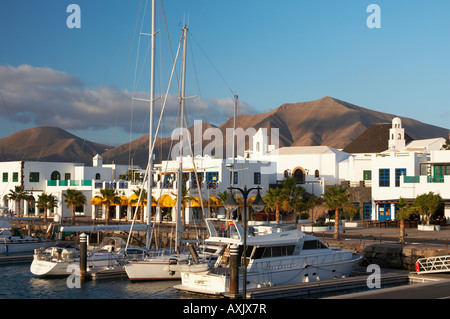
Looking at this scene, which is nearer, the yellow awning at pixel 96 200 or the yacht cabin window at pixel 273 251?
the yacht cabin window at pixel 273 251

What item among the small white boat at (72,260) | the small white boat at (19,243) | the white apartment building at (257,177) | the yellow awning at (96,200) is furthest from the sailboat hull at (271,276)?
the yellow awning at (96,200)

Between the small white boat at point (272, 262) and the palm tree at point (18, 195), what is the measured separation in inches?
1773

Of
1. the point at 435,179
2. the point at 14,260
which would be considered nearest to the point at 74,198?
the point at 14,260

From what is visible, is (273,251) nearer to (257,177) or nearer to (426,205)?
(426,205)

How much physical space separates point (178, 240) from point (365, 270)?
11256 mm

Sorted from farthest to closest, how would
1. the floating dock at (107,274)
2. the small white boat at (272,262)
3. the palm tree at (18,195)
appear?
1. the palm tree at (18,195)
2. the floating dock at (107,274)
3. the small white boat at (272,262)

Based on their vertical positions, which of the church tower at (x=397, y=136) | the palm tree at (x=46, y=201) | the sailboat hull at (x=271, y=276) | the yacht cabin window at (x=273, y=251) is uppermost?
the church tower at (x=397, y=136)

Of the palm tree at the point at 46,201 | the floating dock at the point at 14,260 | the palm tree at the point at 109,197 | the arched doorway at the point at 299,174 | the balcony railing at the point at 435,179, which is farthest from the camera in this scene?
the arched doorway at the point at 299,174

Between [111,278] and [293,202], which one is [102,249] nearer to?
[111,278]

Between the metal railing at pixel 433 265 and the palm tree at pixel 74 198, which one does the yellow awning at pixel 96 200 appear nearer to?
the palm tree at pixel 74 198

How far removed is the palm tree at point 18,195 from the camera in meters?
69.9

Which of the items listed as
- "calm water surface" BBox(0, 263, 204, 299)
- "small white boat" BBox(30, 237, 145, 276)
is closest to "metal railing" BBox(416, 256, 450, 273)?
"calm water surface" BBox(0, 263, 204, 299)

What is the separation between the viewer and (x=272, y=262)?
28.7 meters

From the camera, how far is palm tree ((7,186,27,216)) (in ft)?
229
